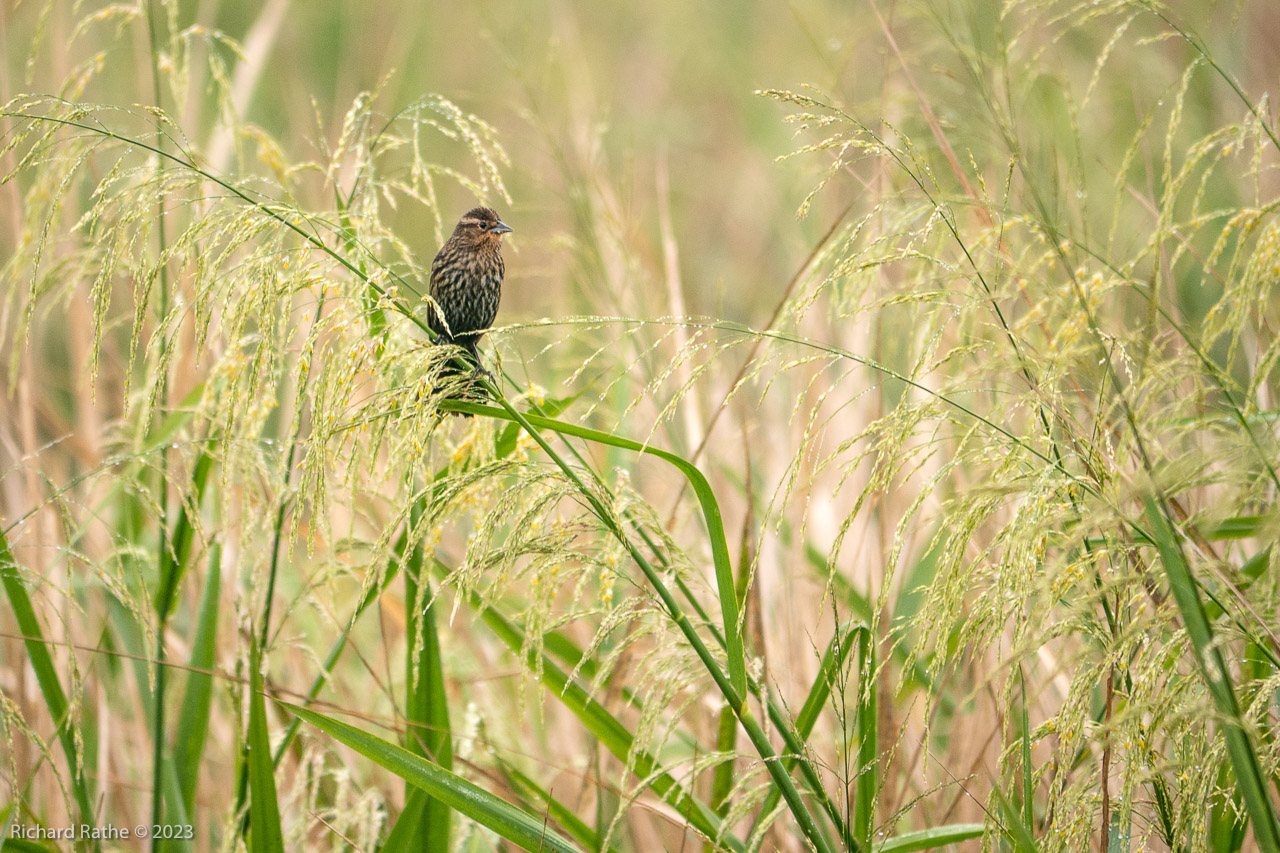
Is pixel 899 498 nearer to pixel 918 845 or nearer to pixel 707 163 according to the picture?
pixel 918 845

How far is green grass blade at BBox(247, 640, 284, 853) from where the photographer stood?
1.67m

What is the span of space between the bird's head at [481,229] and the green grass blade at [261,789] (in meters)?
1.44

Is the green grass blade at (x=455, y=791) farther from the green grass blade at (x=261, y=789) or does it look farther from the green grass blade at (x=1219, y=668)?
the green grass blade at (x=1219, y=668)

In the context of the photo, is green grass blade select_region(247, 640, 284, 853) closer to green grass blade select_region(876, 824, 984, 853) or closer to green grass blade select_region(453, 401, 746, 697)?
green grass blade select_region(453, 401, 746, 697)

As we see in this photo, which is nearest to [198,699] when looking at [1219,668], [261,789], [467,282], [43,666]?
[43,666]

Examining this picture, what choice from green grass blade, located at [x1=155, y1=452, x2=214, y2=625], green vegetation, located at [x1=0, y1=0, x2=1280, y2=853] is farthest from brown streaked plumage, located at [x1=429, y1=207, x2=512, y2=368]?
green grass blade, located at [x1=155, y1=452, x2=214, y2=625]

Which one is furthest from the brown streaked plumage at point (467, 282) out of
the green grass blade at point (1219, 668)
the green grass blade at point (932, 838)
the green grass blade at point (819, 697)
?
the green grass blade at point (1219, 668)

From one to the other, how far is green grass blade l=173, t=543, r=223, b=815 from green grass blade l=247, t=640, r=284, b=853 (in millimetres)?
502

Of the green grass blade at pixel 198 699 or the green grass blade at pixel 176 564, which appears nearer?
the green grass blade at pixel 176 564

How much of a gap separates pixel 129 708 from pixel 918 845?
2791mm

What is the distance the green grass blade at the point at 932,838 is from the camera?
1.57 meters

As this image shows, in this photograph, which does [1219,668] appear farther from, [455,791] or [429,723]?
[429,723]

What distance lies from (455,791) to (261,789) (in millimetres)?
417

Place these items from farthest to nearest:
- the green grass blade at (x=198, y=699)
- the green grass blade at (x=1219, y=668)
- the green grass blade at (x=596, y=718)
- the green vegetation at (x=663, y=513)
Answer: the green grass blade at (x=198, y=699)
the green grass blade at (x=596, y=718)
the green vegetation at (x=663, y=513)
the green grass blade at (x=1219, y=668)
